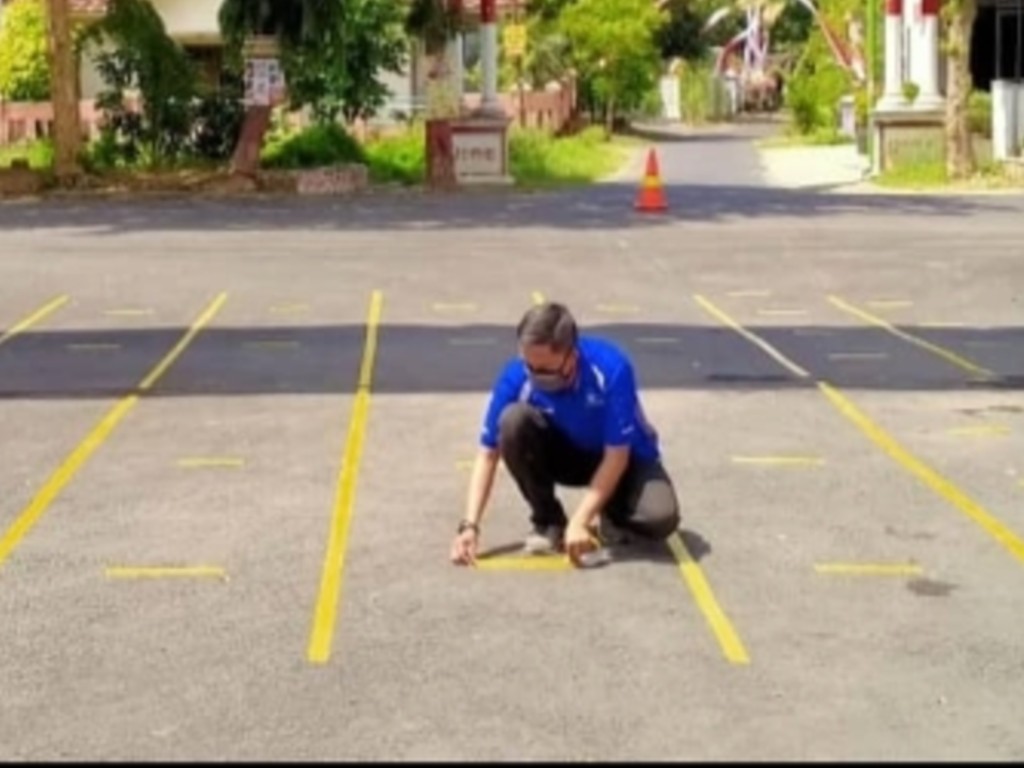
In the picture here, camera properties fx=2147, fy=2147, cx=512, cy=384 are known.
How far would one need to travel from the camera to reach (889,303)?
19.0 metres

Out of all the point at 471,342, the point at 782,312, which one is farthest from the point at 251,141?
the point at 471,342

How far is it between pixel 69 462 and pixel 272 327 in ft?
20.4

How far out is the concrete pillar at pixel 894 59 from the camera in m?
40.0

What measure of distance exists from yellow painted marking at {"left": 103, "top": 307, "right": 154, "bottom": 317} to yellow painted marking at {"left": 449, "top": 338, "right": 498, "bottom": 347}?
11.0ft

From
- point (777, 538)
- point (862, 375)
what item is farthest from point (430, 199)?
point (777, 538)

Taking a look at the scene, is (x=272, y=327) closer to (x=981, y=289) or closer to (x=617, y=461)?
(x=981, y=289)

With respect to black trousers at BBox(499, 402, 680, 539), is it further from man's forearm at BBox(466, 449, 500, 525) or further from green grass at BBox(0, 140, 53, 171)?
green grass at BBox(0, 140, 53, 171)

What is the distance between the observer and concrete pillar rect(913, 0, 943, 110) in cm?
3931

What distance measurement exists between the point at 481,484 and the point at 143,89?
1169 inches

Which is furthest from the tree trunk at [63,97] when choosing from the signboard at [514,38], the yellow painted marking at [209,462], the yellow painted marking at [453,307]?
the yellow painted marking at [209,462]

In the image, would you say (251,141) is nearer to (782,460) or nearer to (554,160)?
(554,160)

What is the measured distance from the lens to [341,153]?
125 feet

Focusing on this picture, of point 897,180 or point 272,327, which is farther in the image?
point 897,180

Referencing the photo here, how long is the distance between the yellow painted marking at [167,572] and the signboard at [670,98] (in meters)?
80.8
